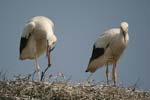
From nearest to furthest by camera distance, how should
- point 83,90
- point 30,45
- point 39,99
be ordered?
point 39,99 < point 83,90 < point 30,45

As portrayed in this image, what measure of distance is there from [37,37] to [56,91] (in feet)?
14.2

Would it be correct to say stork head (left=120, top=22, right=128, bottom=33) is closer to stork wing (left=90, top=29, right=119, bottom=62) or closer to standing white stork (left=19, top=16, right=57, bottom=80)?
stork wing (left=90, top=29, right=119, bottom=62)

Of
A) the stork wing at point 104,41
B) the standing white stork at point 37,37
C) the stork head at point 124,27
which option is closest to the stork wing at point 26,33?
Answer: the standing white stork at point 37,37

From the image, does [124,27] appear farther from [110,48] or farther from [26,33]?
[26,33]

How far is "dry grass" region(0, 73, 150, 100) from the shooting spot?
29.8 ft

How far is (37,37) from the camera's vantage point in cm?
1345

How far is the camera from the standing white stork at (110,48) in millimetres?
13633

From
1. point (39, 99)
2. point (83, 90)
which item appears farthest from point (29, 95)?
point (83, 90)

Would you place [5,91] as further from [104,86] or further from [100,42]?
[100,42]

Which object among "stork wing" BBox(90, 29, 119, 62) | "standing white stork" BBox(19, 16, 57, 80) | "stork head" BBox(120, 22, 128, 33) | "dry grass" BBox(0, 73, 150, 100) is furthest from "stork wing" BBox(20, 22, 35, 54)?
"dry grass" BBox(0, 73, 150, 100)

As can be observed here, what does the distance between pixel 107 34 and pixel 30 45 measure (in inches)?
74.8

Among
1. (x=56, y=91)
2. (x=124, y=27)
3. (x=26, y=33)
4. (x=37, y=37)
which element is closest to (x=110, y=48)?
(x=124, y=27)

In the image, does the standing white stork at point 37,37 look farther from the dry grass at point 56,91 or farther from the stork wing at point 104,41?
the dry grass at point 56,91

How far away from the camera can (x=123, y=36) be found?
13641mm
